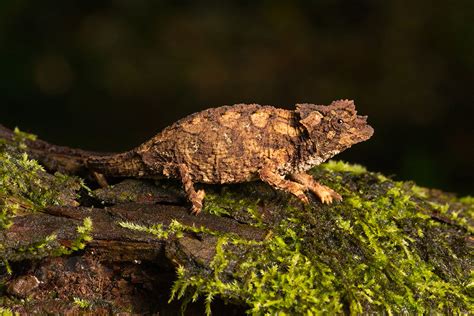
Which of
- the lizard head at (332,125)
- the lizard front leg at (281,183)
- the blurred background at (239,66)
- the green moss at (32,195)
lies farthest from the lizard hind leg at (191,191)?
the blurred background at (239,66)

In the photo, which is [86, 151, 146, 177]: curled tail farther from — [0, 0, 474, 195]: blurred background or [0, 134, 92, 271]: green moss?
[0, 0, 474, 195]: blurred background

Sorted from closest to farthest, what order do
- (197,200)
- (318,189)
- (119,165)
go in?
(197,200) → (318,189) → (119,165)

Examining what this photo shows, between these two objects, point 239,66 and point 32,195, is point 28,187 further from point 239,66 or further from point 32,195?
point 239,66

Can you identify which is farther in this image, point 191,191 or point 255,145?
point 255,145

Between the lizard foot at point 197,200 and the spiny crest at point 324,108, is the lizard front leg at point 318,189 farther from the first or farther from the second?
the lizard foot at point 197,200

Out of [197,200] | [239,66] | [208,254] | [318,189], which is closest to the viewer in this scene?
[208,254]

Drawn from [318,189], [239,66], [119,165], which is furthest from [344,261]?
[239,66]
